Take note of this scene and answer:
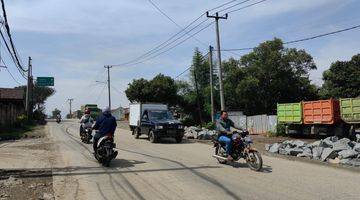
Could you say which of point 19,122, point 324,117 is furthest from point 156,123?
point 19,122

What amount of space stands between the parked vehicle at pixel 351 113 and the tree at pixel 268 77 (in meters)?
32.2

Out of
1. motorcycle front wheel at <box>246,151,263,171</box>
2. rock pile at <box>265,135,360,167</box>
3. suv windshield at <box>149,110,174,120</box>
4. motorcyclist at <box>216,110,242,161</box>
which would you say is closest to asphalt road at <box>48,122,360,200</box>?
motorcycle front wheel at <box>246,151,263,171</box>

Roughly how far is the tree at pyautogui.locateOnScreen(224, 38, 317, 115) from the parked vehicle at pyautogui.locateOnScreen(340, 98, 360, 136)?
32.2 m

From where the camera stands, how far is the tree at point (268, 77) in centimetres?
6269

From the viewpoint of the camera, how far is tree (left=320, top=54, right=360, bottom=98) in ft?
211

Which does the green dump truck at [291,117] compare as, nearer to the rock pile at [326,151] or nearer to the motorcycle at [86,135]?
the rock pile at [326,151]

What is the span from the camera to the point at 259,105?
212 feet

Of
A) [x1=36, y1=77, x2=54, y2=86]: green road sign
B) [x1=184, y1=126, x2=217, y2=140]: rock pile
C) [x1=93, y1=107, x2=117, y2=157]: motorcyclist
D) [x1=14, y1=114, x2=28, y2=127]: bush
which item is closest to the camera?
[x1=93, y1=107, x2=117, y2=157]: motorcyclist

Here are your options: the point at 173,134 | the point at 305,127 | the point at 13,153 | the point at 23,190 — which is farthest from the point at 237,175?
the point at 305,127

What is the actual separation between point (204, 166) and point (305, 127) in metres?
20.0

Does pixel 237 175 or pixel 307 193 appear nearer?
pixel 307 193

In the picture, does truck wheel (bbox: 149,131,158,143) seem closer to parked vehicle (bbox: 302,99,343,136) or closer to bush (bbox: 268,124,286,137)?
parked vehicle (bbox: 302,99,343,136)

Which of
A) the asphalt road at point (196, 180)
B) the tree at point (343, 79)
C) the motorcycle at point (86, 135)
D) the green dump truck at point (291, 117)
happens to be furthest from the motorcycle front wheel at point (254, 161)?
the tree at point (343, 79)

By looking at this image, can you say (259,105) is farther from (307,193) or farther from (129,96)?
(307,193)
